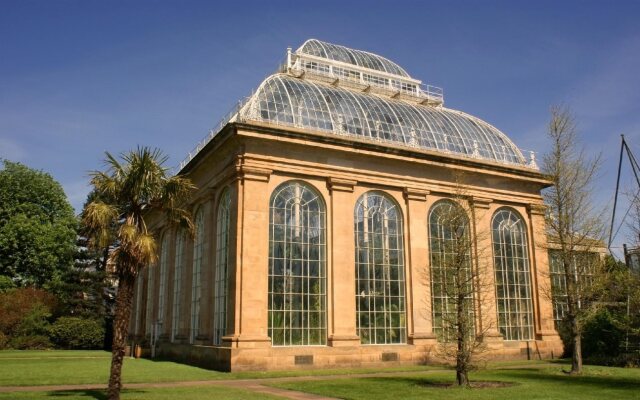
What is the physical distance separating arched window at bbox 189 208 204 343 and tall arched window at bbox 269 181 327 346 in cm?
696

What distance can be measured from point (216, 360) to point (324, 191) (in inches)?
411

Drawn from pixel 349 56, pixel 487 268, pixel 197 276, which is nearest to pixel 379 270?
pixel 487 268

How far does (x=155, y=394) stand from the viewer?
55.5ft

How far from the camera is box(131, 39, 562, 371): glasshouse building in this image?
26859 millimetres

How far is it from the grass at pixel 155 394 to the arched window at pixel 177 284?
17605 millimetres

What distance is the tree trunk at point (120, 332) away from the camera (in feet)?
49.6

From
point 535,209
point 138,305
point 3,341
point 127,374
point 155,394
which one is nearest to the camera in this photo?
point 155,394

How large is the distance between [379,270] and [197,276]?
11.3 m

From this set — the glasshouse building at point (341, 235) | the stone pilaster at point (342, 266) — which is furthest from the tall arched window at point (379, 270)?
the stone pilaster at point (342, 266)

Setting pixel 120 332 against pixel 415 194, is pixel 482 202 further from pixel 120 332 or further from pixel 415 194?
pixel 120 332

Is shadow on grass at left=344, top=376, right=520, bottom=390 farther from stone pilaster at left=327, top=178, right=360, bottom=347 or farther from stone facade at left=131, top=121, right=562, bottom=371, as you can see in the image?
stone pilaster at left=327, top=178, right=360, bottom=347

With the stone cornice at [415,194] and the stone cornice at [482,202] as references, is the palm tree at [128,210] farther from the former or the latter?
the stone cornice at [482,202]

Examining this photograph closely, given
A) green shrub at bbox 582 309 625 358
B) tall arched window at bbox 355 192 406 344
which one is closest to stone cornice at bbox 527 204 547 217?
green shrub at bbox 582 309 625 358

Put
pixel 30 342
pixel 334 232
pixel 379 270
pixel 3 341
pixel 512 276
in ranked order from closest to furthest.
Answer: pixel 334 232
pixel 379 270
pixel 512 276
pixel 3 341
pixel 30 342
